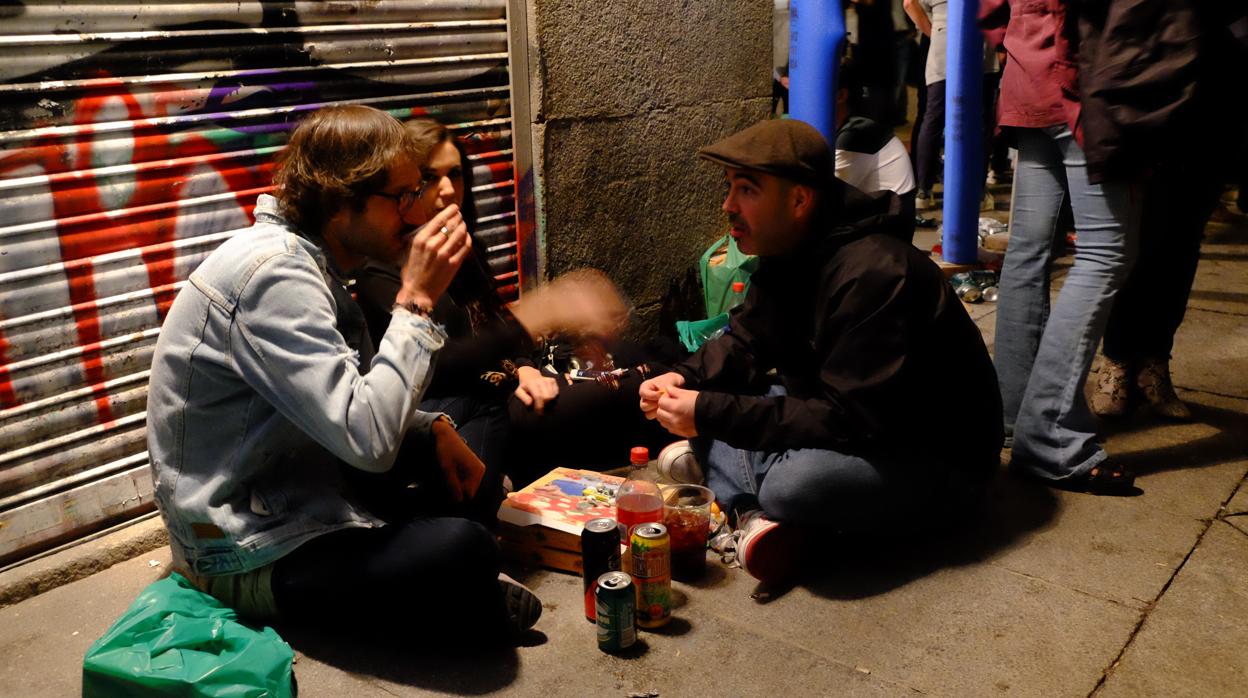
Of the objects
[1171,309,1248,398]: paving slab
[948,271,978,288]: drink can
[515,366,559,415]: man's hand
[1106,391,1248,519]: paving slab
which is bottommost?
[1106,391,1248,519]: paving slab

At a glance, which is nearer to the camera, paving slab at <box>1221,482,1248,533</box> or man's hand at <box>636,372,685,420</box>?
man's hand at <box>636,372,685,420</box>

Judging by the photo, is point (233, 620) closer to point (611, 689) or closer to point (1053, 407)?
point (611, 689)

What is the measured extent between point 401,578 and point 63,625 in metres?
1.15

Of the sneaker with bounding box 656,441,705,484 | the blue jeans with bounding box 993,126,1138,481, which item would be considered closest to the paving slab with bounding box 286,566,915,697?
the sneaker with bounding box 656,441,705,484

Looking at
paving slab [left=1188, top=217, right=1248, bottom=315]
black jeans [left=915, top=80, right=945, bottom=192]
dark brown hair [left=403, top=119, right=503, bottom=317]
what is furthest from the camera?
black jeans [left=915, top=80, right=945, bottom=192]

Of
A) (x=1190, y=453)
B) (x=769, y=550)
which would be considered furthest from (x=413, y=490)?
(x=1190, y=453)

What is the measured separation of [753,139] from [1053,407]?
1425 mm

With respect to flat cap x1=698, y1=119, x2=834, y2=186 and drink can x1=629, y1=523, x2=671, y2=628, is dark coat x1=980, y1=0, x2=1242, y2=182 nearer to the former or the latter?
flat cap x1=698, y1=119, x2=834, y2=186

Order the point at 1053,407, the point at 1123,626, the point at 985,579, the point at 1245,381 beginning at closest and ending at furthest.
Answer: the point at 1123,626 → the point at 985,579 → the point at 1053,407 → the point at 1245,381

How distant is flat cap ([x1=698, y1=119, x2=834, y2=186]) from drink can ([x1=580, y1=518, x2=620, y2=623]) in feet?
3.66

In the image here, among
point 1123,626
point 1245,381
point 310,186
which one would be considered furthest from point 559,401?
point 1245,381

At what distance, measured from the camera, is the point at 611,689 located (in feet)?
8.86

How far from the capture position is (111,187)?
3340 millimetres

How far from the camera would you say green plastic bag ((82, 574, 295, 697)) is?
2375 millimetres
